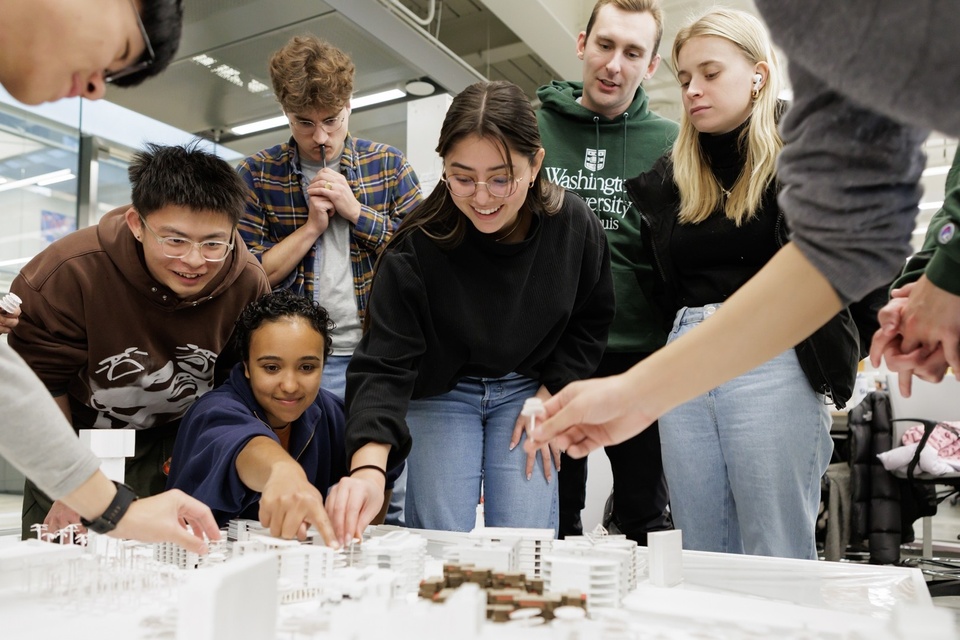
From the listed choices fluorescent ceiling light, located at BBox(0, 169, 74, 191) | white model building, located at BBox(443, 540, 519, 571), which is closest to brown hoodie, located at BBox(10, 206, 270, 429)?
white model building, located at BBox(443, 540, 519, 571)

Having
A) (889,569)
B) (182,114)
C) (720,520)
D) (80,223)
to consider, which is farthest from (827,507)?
(182,114)

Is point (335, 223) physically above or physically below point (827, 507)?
above

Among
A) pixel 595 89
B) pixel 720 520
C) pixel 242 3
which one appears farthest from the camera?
pixel 242 3

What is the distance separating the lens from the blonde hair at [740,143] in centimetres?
155

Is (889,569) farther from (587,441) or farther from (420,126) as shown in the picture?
(420,126)

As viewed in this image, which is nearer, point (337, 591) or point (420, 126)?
point (337, 591)

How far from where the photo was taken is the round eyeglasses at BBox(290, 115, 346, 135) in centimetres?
193

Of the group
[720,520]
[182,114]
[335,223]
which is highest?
[182,114]

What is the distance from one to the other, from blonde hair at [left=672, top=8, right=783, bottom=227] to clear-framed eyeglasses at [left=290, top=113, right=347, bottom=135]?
2.65 ft

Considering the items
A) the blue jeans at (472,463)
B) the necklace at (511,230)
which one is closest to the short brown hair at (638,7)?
the necklace at (511,230)

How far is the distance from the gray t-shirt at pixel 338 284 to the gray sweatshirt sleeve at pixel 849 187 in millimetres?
1332

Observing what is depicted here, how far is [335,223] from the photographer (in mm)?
1967

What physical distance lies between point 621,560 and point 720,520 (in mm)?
623

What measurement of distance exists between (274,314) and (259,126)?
3360 millimetres
